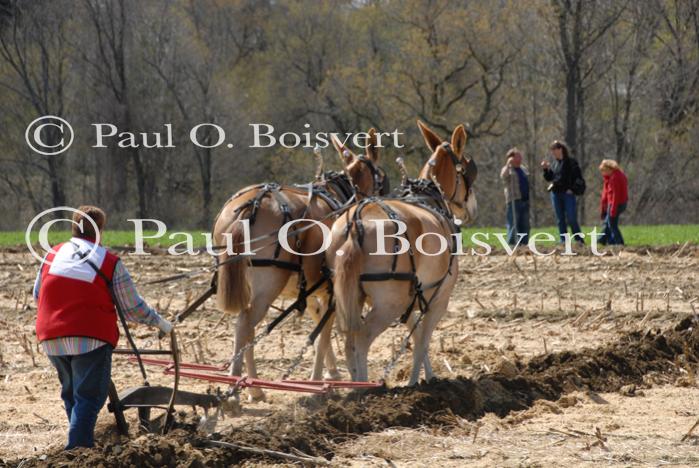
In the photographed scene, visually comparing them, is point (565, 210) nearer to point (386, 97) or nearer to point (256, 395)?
point (256, 395)

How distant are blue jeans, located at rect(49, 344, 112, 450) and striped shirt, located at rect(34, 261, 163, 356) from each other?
0.06 m

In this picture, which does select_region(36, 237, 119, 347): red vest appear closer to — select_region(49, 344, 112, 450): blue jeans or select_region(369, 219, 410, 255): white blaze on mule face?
select_region(49, 344, 112, 450): blue jeans

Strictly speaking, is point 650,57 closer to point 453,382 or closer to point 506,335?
point 506,335

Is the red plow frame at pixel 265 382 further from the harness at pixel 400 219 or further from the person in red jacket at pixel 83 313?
the person in red jacket at pixel 83 313

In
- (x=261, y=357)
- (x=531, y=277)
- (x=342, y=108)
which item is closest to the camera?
(x=261, y=357)

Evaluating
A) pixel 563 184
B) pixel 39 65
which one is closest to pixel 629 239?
pixel 563 184

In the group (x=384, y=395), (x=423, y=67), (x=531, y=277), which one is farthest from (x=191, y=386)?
(x=423, y=67)

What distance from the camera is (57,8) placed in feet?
126

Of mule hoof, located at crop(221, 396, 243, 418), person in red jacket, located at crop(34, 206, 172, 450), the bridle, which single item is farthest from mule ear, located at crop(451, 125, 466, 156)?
person in red jacket, located at crop(34, 206, 172, 450)

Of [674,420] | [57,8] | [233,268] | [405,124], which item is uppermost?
[57,8]

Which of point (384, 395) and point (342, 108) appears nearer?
point (384, 395)

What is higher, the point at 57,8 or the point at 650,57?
the point at 57,8

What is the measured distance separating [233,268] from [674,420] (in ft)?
12.5

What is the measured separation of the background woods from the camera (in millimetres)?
35969
